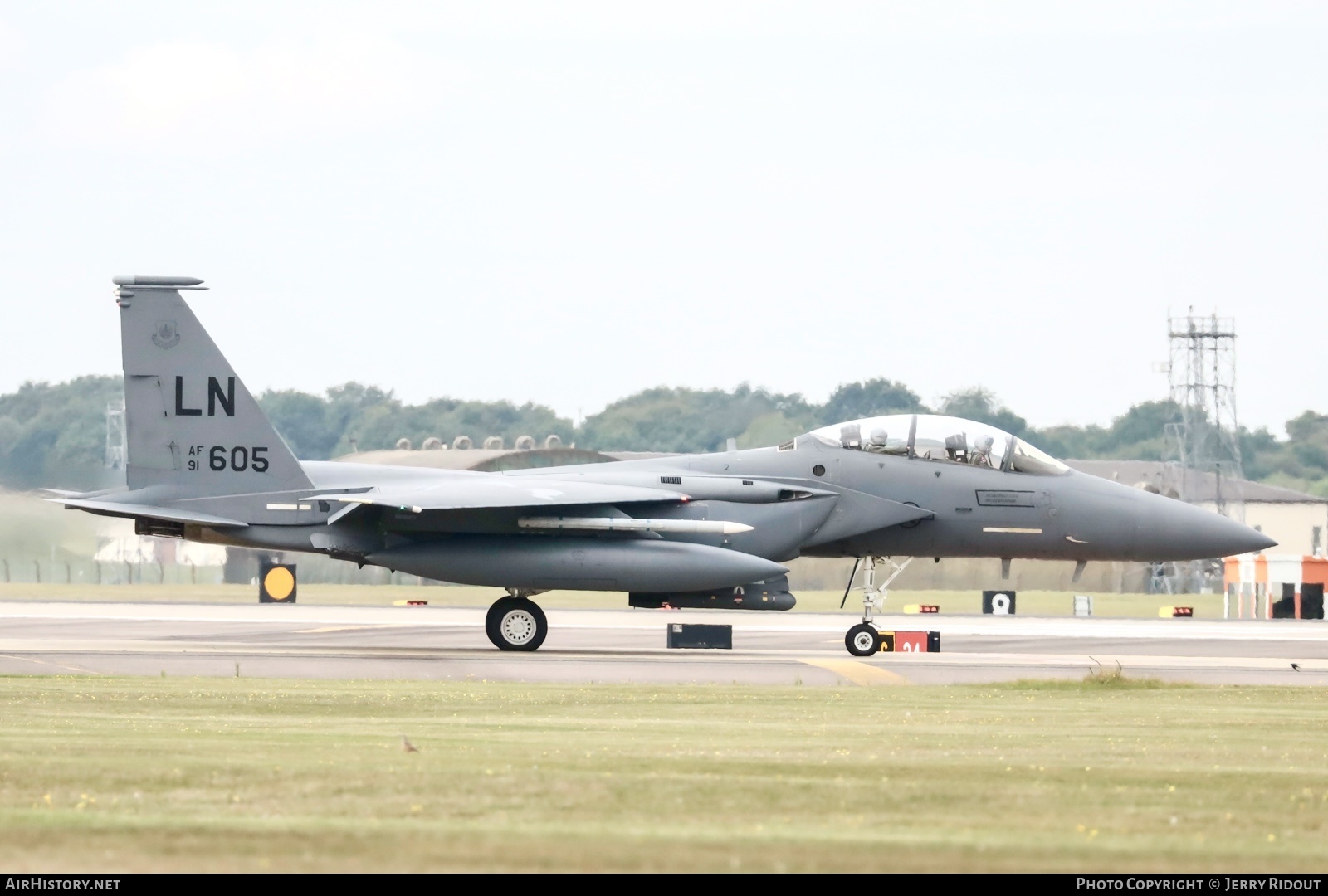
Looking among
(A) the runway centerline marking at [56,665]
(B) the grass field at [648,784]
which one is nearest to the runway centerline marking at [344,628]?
(A) the runway centerline marking at [56,665]

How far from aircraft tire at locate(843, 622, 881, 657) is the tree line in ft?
108

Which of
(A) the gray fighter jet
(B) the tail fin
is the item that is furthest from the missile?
(B) the tail fin

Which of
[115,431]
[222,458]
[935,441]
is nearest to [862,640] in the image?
[935,441]

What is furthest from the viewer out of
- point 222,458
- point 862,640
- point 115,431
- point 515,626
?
point 115,431

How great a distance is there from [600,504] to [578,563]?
90 centimetres

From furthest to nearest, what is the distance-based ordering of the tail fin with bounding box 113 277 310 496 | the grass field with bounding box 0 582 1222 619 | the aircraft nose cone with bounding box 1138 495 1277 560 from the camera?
the grass field with bounding box 0 582 1222 619 < the aircraft nose cone with bounding box 1138 495 1277 560 < the tail fin with bounding box 113 277 310 496

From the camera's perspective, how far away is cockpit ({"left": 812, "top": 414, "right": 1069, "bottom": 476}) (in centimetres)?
2512

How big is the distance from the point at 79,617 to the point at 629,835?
2936 centimetres

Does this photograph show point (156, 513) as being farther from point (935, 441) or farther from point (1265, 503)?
point (1265, 503)

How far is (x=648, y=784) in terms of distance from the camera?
390 inches

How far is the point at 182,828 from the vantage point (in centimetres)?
809

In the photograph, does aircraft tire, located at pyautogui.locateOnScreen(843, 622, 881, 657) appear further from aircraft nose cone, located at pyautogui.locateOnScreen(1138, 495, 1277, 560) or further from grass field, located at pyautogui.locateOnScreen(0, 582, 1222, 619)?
grass field, located at pyautogui.locateOnScreen(0, 582, 1222, 619)
